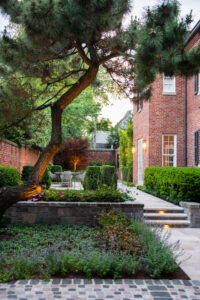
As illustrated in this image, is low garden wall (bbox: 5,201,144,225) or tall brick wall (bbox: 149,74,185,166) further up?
tall brick wall (bbox: 149,74,185,166)

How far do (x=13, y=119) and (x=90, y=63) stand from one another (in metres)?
1.59

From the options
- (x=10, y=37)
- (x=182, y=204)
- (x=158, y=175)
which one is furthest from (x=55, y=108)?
(x=158, y=175)

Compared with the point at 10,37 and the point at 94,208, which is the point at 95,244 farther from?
the point at 10,37

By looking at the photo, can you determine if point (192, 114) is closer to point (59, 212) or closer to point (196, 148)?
point (196, 148)

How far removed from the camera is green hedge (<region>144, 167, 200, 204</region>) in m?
6.74

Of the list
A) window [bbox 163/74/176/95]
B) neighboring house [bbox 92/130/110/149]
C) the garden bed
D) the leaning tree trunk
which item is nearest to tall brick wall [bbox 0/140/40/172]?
the leaning tree trunk

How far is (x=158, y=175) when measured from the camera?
9.00m

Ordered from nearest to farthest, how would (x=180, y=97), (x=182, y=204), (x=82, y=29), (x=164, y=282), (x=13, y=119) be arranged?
1. (x=164, y=282)
2. (x=82, y=29)
3. (x=13, y=119)
4. (x=182, y=204)
5. (x=180, y=97)

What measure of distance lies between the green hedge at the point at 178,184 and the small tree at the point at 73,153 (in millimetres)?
11735

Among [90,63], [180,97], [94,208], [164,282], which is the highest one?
[180,97]

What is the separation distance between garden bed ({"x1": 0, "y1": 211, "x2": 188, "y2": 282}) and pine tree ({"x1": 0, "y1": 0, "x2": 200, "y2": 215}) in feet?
3.30

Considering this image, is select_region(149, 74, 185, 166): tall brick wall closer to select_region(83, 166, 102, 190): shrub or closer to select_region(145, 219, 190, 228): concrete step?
select_region(83, 166, 102, 190): shrub

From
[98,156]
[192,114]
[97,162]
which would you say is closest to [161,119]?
[192,114]

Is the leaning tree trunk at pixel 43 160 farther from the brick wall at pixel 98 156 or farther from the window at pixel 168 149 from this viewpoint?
the brick wall at pixel 98 156
